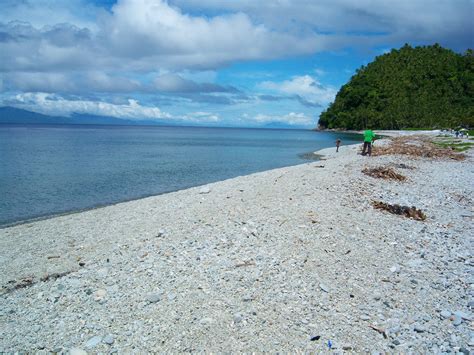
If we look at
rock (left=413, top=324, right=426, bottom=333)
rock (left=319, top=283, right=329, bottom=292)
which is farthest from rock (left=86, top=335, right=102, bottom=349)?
rock (left=413, top=324, right=426, bottom=333)

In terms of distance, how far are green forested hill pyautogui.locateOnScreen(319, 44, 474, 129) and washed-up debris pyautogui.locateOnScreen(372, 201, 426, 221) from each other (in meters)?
125

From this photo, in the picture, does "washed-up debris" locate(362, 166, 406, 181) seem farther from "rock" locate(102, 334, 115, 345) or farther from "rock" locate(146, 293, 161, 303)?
"rock" locate(102, 334, 115, 345)

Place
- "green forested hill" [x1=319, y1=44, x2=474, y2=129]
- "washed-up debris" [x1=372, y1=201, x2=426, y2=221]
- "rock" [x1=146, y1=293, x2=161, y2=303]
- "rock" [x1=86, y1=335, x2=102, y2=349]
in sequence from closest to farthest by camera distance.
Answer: "rock" [x1=86, y1=335, x2=102, y2=349]
"rock" [x1=146, y1=293, x2=161, y2=303]
"washed-up debris" [x1=372, y1=201, x2=426, y2=221]
"green forested hill" [x1=319, y1=44, x2=474, y2=129]

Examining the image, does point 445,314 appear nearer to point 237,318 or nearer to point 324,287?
point 324,287

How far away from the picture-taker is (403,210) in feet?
43.2

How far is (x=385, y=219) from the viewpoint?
12305mm

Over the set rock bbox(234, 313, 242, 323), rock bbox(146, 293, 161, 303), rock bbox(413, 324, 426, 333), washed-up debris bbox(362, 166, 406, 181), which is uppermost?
washed-up debris bbox(362, 166, 406, 181)

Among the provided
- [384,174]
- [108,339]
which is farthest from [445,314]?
[384,174]

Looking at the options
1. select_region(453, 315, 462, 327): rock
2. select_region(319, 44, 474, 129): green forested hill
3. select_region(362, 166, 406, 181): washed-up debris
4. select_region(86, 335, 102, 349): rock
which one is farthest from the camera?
select_region(319, 44, 474, 129): green forested hill

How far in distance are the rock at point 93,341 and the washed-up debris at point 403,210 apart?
10.6 metres

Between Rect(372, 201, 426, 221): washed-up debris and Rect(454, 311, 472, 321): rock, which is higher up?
Rect(372, 201, 426, 221): washed-up debris

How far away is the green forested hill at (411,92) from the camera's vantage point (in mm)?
143500

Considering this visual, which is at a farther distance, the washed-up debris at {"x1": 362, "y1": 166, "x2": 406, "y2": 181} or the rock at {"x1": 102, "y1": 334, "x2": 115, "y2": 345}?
the washed-up debris at {"x1": 362, "y1": 166, "x2": 406, "y2": 181}

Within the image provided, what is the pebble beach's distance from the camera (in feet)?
20.7
